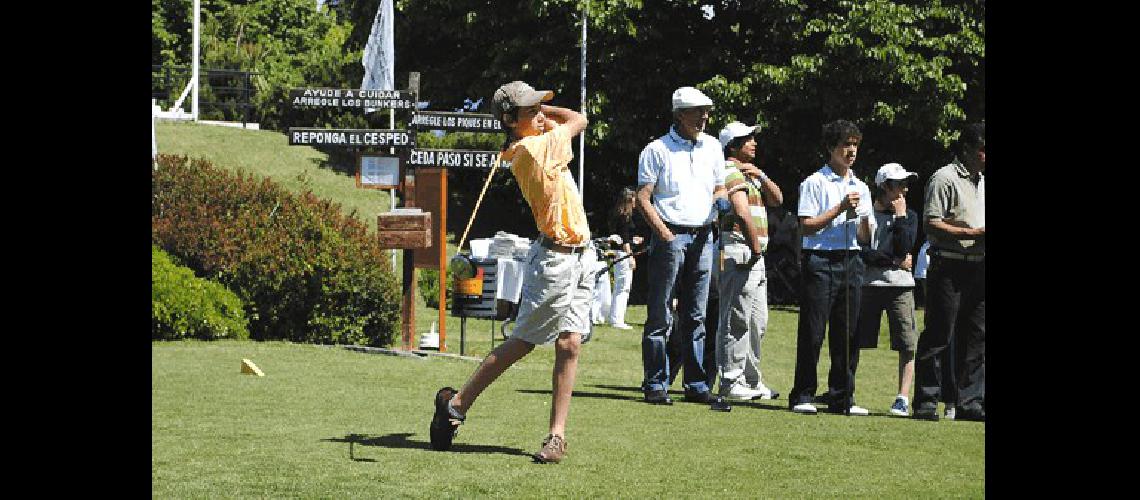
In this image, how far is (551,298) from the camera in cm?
838

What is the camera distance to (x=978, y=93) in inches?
1433

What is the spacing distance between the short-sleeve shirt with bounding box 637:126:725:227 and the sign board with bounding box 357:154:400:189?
7.26 metres

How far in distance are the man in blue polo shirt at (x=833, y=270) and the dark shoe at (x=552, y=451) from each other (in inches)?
134

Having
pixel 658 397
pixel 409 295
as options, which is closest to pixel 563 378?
pixel 658 397

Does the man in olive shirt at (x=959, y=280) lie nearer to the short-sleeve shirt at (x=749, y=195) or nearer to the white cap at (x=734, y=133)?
the short-sleeve shirt at (x=749, y=195)

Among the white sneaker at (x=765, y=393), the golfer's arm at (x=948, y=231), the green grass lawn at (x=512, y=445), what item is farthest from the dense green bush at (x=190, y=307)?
the golfer's arm at (x=948, y=231)

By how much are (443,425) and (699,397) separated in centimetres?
336

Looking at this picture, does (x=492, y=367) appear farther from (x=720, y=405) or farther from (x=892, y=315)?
(x=892, y=315)

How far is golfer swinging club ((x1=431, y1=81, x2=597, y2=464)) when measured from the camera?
8.37 metres

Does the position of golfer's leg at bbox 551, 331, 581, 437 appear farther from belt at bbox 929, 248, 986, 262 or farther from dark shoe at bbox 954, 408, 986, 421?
dark shoe at bbox 954, 408, 986, 421

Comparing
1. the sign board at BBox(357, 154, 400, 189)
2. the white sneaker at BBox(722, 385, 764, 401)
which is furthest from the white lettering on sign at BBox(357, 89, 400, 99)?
the white sneaker at BBox(722, 385, 764, 401)
